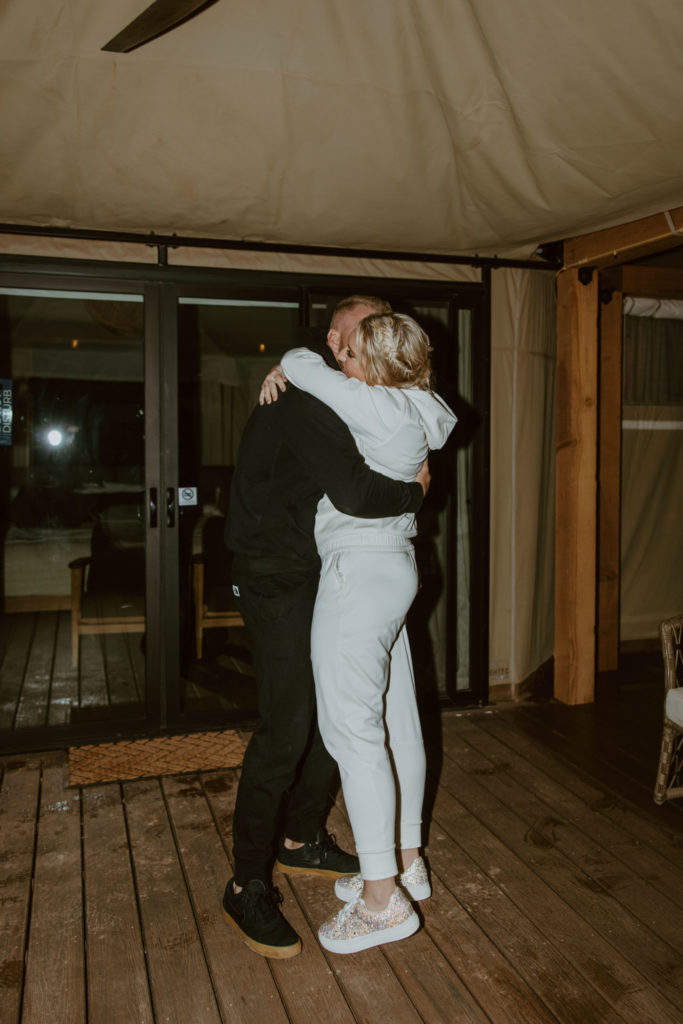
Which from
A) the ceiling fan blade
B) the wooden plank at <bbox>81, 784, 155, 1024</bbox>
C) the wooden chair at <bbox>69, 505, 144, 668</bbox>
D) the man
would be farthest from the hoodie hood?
the wooden chair at <bbox>69, 505, 144, 668</bbox>

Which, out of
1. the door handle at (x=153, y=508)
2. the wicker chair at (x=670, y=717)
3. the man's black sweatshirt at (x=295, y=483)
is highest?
the man's black sweatshirt at (x=295, y=483)

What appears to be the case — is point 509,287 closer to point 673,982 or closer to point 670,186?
point 670,186

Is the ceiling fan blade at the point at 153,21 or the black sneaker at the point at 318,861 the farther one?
the black sneaker at the point at 318,861

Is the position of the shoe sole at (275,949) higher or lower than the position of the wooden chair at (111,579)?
lower

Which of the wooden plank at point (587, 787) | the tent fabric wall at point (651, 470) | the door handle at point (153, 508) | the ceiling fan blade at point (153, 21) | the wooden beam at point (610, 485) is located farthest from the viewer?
the tent fabric wall at point (651, 470)

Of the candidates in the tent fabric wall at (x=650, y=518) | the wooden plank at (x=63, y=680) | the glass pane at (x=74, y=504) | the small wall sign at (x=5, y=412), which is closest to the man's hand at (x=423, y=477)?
the glass pane at (x=74, y=504)

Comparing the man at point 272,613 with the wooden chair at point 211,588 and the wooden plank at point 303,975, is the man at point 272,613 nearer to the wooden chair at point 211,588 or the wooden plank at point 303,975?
the wooden plank at point 303,975

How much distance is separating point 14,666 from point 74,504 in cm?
121

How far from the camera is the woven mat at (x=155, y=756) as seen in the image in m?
3.12

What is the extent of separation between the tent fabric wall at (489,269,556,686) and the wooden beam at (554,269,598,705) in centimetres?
10

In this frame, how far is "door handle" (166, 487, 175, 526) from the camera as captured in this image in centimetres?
346

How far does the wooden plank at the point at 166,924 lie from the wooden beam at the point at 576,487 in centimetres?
215

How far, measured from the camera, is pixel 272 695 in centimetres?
198

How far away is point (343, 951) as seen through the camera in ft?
6.31
